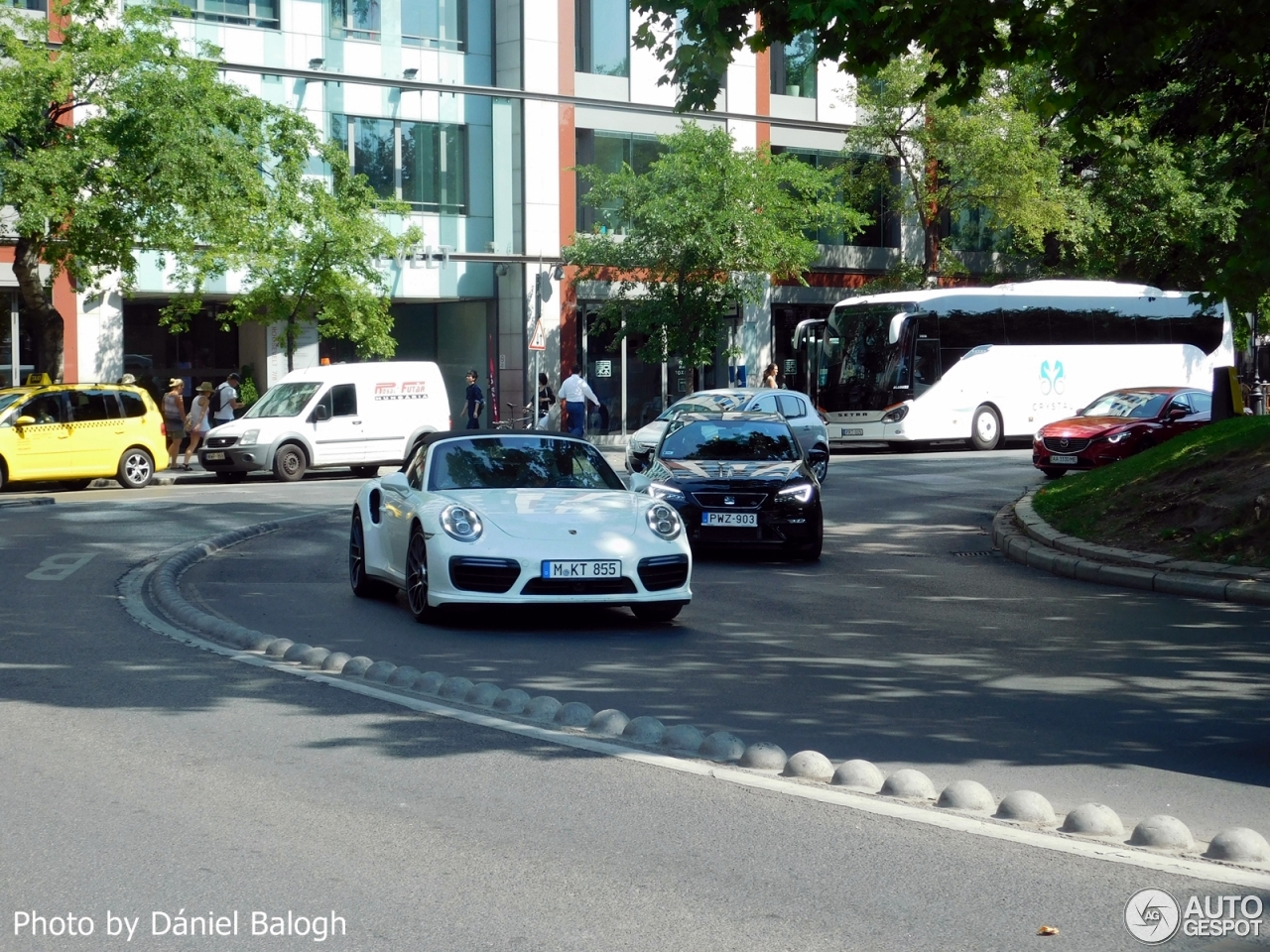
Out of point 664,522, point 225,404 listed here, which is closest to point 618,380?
point 225,404

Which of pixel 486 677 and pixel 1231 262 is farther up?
pixel 1231 262

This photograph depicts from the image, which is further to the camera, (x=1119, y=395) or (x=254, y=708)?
(x=1119, y=395)

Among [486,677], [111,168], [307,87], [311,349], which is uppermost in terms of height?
[307,87]

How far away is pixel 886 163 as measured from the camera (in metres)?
46.6

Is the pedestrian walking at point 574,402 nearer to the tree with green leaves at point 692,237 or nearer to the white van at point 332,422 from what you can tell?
the white van at point 332,422

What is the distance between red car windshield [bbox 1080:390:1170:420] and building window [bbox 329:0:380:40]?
21239 mm

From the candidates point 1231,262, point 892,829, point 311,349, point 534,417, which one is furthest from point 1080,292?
point 892,829

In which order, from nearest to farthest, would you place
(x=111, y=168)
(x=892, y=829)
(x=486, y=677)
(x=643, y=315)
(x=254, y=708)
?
(x=892, y=829) < (x=254, y=708) < (x=486, y=677) < (x=111, y=168) < (x=643, y=315)

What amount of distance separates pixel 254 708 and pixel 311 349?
3336 cm

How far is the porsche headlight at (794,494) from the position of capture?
1605 cm

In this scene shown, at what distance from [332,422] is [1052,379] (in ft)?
59.1

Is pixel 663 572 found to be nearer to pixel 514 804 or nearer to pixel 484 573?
pixel 484 573

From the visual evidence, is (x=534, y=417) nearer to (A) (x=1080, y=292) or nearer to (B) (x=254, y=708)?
(A) (x=1080, y=292)

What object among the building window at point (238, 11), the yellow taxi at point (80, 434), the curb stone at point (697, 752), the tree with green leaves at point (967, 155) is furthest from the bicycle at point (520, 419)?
the curb stone at point (697, 752)
